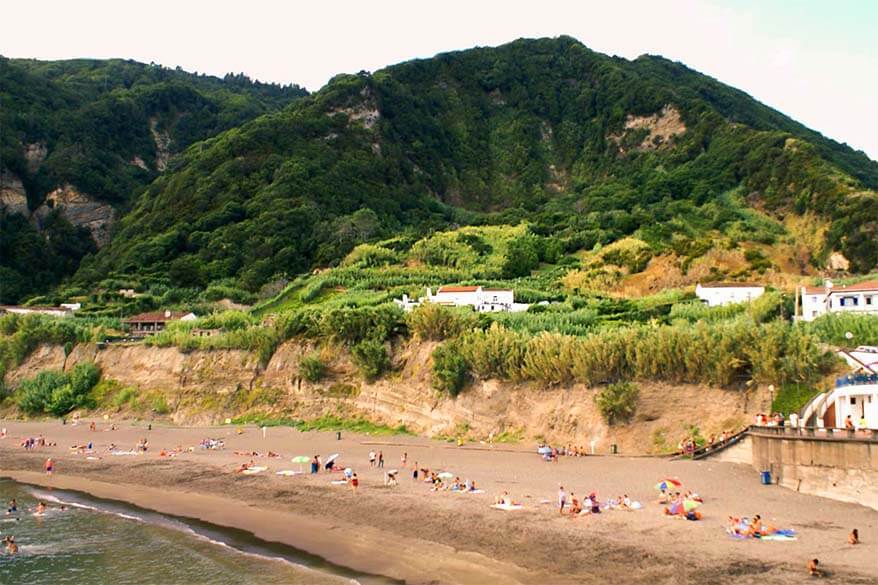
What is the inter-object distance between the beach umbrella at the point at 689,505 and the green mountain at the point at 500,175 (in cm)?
5565

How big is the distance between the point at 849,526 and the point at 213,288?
78325 millimetres

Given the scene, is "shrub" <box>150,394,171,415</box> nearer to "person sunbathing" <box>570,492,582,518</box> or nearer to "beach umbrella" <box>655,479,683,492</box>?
"person sunbathing" <box>570,492,582,518</box>

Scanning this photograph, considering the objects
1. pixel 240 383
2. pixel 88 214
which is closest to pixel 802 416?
→ pixel 240 383

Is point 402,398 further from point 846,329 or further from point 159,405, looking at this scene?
point 846,329

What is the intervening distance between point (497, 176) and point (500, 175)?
63cm

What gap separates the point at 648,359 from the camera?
124ft

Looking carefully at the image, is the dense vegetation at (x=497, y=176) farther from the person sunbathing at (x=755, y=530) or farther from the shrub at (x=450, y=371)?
the person sunbathing at (x=755, y=530)

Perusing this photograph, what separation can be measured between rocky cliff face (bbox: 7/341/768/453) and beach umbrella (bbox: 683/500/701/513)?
1015 cm

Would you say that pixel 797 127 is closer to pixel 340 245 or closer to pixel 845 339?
pixel 340 245

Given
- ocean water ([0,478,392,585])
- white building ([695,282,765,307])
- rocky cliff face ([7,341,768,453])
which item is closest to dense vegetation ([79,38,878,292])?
white building ([695,282,765,307])

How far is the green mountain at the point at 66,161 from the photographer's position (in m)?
121

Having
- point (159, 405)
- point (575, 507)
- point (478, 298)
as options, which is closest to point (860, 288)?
point (478, 298)

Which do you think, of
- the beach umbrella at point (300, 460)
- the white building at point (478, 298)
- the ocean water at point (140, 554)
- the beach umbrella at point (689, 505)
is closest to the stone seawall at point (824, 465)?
the beach umbrella at point (689, 505)

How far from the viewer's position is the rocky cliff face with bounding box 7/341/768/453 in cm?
3638
